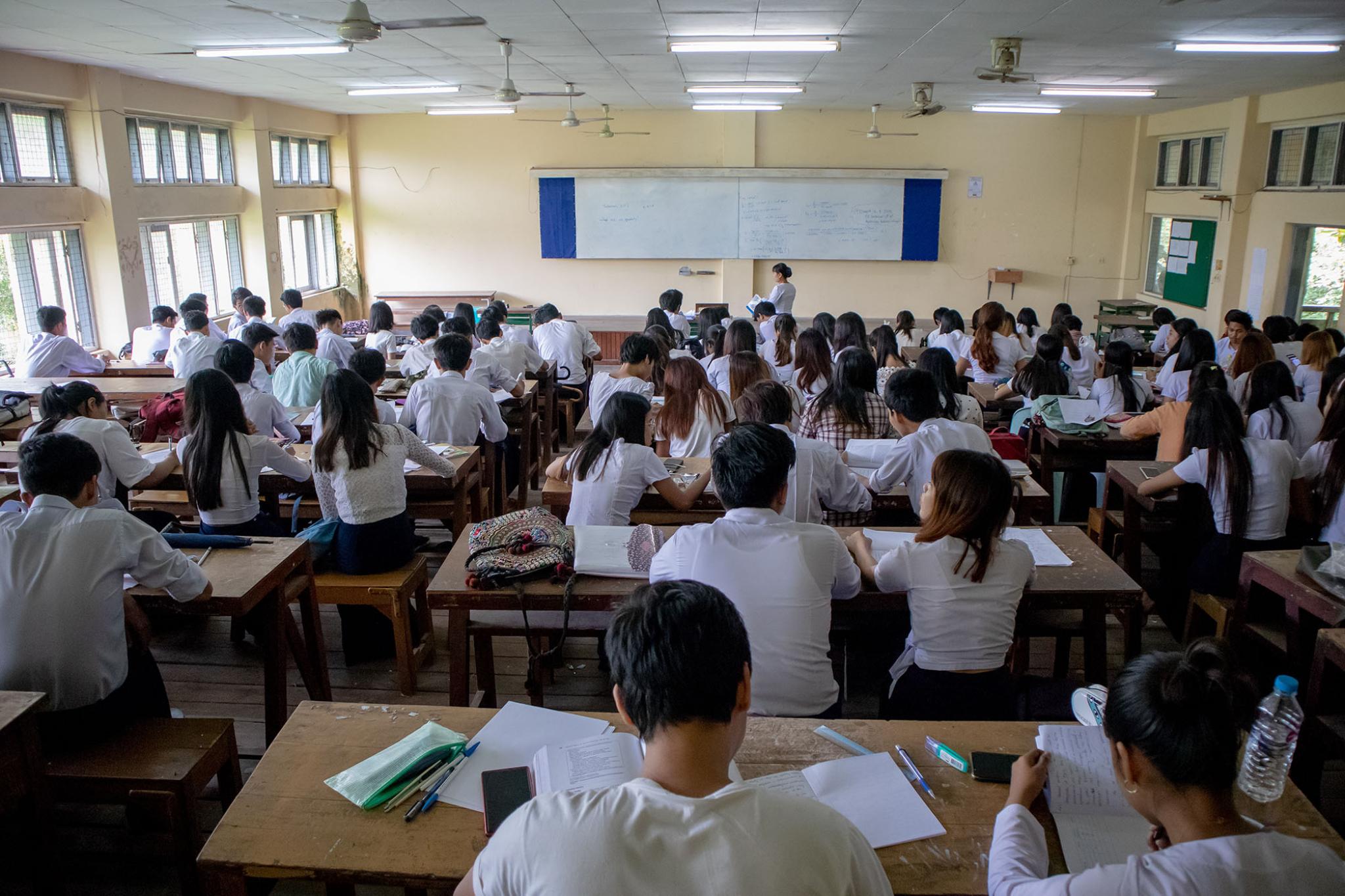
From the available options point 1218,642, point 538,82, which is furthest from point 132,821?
point 538,82

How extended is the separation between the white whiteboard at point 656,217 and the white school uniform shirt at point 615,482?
27.3 feet

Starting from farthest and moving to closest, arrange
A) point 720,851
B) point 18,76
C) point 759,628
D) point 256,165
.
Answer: point 256,165 → point 18,76 → point 759,628 → point 720,851

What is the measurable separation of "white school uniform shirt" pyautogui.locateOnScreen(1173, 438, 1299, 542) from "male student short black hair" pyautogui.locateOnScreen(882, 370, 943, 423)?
1.02 metres

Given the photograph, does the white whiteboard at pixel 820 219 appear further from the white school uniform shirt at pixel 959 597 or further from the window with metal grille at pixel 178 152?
the white school uniform shirt at pixel 959 597

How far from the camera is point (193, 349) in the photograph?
6227 millimetres

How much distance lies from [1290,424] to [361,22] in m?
4.23

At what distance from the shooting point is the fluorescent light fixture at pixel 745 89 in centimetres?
845

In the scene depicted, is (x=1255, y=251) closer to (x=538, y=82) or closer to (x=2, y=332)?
(x=538, y=82)

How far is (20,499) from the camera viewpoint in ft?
11.5

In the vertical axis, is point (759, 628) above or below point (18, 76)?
below

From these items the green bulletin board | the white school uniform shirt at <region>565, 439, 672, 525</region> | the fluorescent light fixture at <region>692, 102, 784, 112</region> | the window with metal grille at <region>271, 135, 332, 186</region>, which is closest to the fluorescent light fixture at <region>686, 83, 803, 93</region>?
the fluorescent light fixture at <region>692, 102, 784, 112</region>

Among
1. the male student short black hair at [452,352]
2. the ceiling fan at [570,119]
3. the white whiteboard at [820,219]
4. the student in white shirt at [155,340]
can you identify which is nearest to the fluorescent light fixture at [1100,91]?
the white whiteboard at [820,219]

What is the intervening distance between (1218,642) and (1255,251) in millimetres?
8956

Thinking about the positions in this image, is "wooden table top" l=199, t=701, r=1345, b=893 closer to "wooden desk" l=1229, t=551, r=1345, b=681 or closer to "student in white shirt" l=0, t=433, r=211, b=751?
"student in white shirt" l=0, t=433, r=211, b=751
